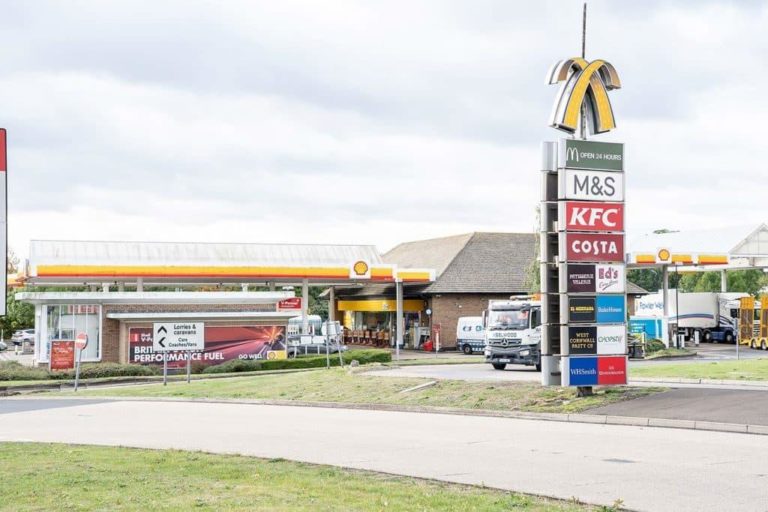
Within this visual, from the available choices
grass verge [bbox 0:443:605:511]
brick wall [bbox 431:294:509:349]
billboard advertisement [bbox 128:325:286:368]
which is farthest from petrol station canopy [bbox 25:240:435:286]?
grass verge [bbox 0:443:605:511]

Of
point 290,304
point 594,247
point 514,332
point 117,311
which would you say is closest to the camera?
point 594,247

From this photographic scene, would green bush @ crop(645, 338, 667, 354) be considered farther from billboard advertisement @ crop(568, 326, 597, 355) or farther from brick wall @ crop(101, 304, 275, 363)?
billboard advertisement @ crop(568, 326, 597, 355)

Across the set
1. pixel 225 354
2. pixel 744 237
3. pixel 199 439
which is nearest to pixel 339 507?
pixel 199 439

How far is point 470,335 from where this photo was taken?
57938 millimetres

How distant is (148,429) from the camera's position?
20.5 meters

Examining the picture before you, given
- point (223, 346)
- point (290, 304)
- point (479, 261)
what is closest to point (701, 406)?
point (290, 304)

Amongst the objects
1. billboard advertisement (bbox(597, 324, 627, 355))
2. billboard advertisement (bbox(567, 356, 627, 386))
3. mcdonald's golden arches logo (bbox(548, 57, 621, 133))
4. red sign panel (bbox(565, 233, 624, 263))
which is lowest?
billboard advertisement (bbox(567, 356, 627, 386))

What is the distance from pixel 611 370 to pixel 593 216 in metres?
3.40

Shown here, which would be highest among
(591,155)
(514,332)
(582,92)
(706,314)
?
(582,92)

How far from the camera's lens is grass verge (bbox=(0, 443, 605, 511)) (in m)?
10.1

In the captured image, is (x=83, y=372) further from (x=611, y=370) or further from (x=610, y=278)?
(x=610, y=278)

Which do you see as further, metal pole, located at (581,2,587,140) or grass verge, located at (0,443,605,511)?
metal pole, located at (581,2,587,140)

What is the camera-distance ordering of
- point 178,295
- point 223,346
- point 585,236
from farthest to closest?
point 178,295, point 223,346, point 585,236

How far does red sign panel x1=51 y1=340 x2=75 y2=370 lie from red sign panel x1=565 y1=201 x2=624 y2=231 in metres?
30.5
